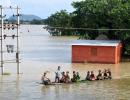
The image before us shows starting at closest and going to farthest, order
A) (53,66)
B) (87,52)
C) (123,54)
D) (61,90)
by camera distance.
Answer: (61,90) → (53,66) → (87,52) → (123,54)

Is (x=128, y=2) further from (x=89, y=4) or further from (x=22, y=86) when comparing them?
(x=22, y=86)

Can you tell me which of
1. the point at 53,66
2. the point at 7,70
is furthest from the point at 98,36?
the point at 7,70

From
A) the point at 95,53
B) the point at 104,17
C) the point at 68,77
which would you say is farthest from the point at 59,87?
the point at 104,17

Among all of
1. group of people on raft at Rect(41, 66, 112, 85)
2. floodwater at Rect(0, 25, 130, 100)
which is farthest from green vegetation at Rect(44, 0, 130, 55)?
group of people on raft at Rect(41, 66, 112, 85)

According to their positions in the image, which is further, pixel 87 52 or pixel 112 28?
pixel 112 28

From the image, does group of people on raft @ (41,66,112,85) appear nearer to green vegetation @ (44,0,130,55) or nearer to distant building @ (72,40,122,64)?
distant building @ (72,40,122,64)

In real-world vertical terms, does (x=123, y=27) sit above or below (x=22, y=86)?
above

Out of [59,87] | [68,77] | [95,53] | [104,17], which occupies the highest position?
[104,17]

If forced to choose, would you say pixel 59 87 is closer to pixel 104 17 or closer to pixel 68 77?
pixel 68 77

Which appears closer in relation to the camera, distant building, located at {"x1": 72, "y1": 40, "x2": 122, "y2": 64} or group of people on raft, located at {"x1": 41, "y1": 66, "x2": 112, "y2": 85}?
group of people on raft, located at {"x1": 41, "y1": 66, "x2": 112, "y2": 85}

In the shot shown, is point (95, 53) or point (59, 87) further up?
point (95, 53)

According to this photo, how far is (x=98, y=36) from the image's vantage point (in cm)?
5303

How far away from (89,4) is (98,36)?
4.09 m

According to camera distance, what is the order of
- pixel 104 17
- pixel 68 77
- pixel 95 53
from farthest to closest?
pixel 104 17 → pixel 95 53 → pixel 68 77
